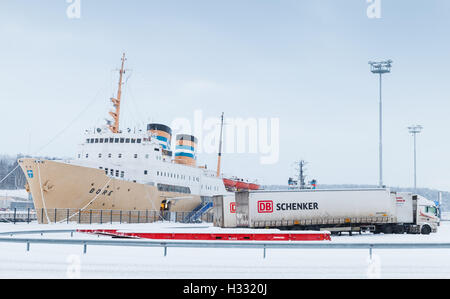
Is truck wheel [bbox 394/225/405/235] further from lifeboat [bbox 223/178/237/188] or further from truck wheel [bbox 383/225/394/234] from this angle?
lifeboat [bbox 223/178/237/188]

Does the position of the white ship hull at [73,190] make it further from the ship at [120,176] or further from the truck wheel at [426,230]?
the truck wheel at [426,230]

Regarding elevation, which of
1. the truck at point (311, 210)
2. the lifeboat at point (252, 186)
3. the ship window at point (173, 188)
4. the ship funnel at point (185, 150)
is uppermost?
the ship funnel at point (185, 150)

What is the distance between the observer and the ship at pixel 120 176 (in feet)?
96.7

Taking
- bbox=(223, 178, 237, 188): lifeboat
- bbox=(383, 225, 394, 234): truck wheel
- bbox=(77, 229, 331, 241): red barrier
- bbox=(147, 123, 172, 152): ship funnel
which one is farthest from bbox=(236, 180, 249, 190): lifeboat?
bbox=(77, 229, 331, 241): red barrier

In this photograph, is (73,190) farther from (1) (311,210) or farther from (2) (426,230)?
(2) (426,230)

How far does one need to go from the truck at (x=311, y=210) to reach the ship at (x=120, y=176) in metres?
10.4

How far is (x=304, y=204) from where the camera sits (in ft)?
84.7

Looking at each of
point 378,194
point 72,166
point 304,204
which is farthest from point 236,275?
point 72,166

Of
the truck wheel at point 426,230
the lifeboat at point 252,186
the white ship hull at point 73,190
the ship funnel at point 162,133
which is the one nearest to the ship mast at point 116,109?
the ship funnel at point 162,133

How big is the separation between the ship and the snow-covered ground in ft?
52.5

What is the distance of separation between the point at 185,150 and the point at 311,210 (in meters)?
26.0

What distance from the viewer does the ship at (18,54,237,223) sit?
29469mm
